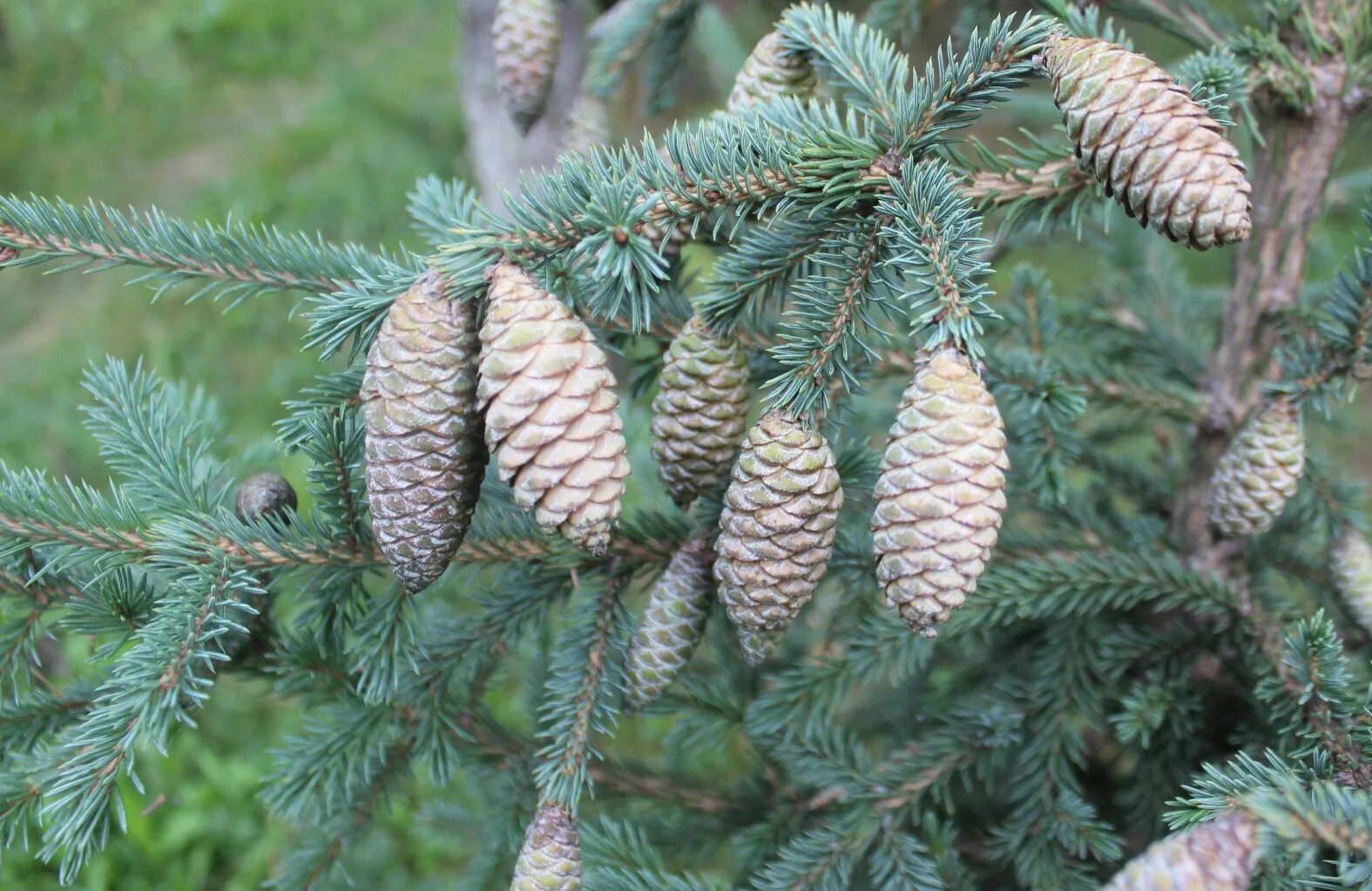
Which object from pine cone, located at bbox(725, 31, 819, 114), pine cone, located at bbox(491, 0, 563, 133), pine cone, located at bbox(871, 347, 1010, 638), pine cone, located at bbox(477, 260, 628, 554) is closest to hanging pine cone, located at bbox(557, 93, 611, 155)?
pine cone, located at bbox(491, 0, 563, 133)

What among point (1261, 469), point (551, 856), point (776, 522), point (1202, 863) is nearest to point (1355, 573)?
point (1261, 469)

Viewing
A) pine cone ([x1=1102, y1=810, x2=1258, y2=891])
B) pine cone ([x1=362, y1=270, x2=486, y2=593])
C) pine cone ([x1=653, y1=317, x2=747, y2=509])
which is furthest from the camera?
pine cone ([x1=653, y1=317, x2=747, y2=509])

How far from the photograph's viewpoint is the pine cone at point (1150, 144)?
0.71 meters

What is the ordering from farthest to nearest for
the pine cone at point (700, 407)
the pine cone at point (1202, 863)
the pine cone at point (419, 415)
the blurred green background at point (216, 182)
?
the blurred green background at point (216, 182) → the pine cone at point (700, 407) → the pine cone at point (419, 415) → the pine cone at point (1202, 863)

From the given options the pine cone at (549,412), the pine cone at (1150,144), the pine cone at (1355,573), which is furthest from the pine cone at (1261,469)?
the pine cone at (549,412)

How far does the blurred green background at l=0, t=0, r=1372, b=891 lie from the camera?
2398 mm

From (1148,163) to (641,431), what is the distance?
1.14 metres

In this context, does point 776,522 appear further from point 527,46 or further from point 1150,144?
point 527,46

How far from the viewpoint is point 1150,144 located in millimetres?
720

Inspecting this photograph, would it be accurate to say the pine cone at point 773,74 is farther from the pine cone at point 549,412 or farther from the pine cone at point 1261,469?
the pine cone at point 1261,469

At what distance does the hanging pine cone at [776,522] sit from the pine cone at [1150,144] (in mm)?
301

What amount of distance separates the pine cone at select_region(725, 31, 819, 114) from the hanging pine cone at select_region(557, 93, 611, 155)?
0.27m

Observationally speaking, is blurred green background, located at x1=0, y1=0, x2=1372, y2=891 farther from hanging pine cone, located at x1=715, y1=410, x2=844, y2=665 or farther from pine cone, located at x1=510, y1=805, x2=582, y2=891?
hanging pine cone, located at x1=715, y1=410, x2=844, y2=665

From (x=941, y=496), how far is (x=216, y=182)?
15.4ft
